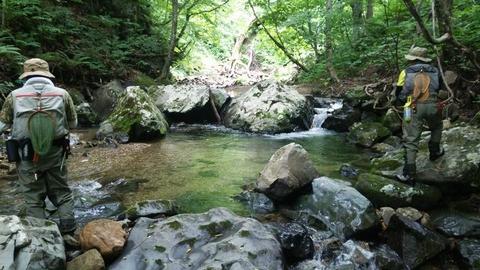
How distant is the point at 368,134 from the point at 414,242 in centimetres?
561

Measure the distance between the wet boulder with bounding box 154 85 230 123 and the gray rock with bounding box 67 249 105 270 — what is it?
9011mm

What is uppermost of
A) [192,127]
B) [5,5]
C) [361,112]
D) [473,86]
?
[5,5]

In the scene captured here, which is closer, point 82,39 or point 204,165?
point 204,165

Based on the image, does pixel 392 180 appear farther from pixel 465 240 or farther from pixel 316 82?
pixel 316 82

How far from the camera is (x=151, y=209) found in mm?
5176

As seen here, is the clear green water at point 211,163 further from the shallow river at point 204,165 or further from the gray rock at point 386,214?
the gray rock at point 386,214

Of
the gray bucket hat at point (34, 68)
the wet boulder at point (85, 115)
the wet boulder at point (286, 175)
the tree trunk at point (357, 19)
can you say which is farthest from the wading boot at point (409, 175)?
the tree trunk at point (357, 19)

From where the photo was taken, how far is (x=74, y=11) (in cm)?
1590

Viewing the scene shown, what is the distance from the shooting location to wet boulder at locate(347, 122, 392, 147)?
9.84 m

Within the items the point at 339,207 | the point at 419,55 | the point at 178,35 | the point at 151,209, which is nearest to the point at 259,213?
the point at 339,207

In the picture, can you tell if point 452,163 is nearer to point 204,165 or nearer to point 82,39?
point 204,165

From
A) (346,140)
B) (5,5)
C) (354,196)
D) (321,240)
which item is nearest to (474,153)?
(354,196)

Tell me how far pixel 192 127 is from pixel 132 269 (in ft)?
28.9

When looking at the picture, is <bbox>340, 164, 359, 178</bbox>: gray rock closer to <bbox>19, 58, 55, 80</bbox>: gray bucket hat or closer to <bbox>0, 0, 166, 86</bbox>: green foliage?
<bbox>19, 58, 55, 80</bbox>: gray bucket hat
